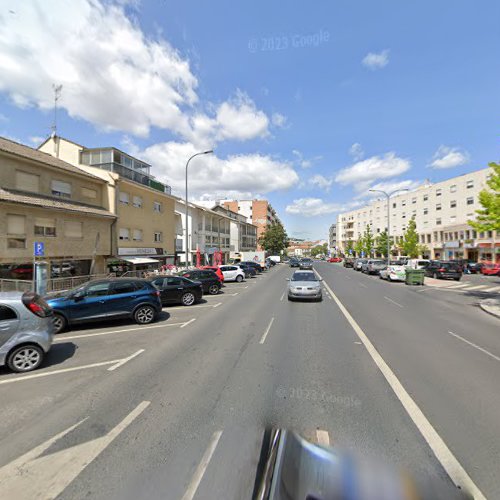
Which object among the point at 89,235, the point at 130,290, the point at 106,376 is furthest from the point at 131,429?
Result: the point at 89,235

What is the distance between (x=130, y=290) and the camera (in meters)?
8.81

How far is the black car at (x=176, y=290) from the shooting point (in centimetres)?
1180

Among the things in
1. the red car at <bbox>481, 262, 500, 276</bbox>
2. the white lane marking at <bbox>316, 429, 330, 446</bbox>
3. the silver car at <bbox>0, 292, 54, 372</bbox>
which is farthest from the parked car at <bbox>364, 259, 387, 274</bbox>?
the silver car at <bbox>0, 292, 54, 372</bbox>

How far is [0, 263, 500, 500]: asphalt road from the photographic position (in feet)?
8.78

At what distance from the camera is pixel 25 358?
515cm

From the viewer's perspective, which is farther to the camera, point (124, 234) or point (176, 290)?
point (124, 234)

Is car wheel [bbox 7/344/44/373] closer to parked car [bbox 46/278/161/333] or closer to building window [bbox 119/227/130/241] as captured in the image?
parked car [bbox 46/278/161/333]

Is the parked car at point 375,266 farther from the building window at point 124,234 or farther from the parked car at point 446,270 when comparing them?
the building window at point 124,234

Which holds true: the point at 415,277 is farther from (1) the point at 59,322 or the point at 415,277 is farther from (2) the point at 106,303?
(1) the point at 59,322

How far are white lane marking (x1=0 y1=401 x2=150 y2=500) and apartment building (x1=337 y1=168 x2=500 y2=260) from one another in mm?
43336

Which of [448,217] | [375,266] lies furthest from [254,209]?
[375,266]

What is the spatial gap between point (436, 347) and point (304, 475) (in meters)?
6.08

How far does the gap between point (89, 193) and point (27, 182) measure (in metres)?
4.11

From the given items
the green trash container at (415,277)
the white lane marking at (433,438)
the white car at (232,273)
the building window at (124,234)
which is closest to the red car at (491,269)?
the green trash container at (415,277)
